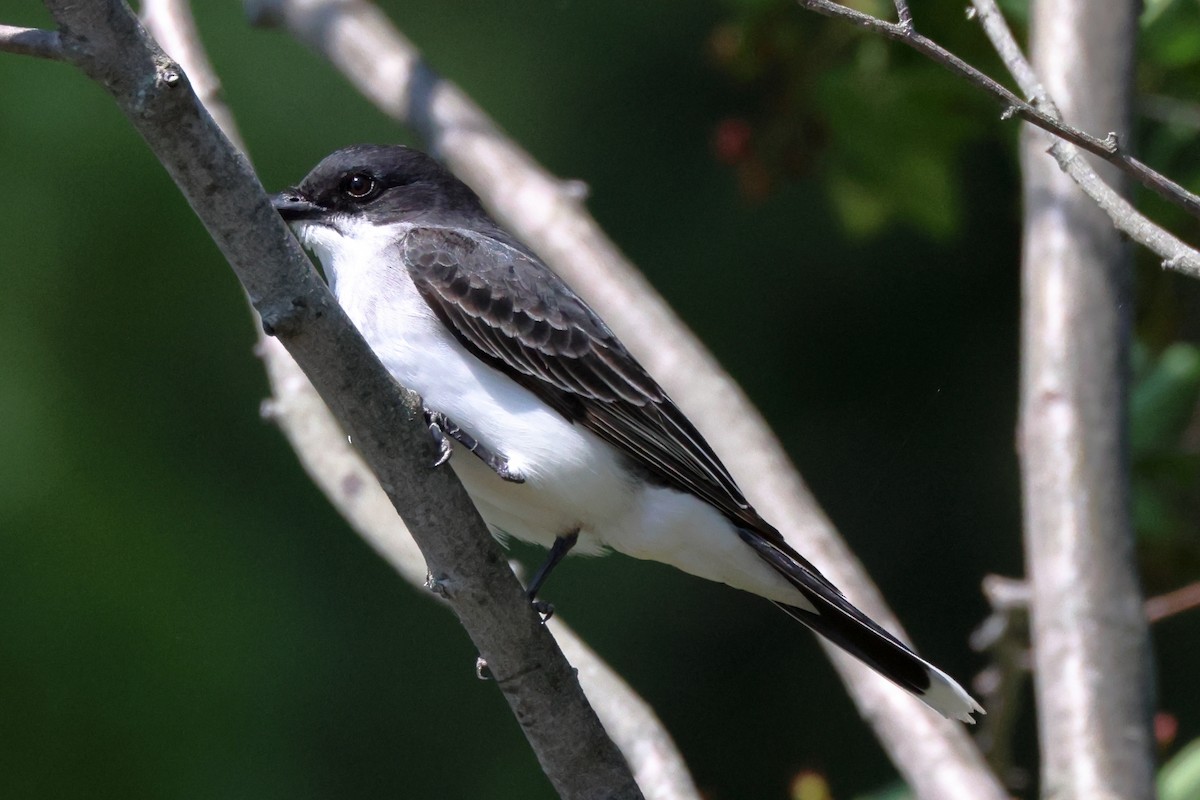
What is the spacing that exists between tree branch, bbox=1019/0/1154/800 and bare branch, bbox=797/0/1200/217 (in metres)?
1.43

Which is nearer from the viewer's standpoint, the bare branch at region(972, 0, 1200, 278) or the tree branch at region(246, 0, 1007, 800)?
the bare branch at region(972, 0, 1200, 278)

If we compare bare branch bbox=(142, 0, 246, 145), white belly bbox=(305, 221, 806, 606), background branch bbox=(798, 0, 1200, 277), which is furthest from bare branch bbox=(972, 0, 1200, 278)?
bare branch bbox=(142, 0, 246, 145)

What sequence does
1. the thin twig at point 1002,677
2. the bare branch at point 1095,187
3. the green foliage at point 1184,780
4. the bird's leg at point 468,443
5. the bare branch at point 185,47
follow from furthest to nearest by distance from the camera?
the bare branch at point 185,47, the thin twig at point 1002,677, the green foliage at point 1184,780, the bird's leg at point 468,443, the bare branch at point 1095,187

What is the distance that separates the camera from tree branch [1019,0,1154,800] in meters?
3.20

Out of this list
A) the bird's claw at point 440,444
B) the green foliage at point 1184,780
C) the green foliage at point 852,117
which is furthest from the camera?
the green foliage at point 852,117

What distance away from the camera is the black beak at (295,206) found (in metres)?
3.45

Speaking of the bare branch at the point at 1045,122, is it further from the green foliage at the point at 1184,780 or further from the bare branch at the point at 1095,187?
the green foliage at the point at 1184,780

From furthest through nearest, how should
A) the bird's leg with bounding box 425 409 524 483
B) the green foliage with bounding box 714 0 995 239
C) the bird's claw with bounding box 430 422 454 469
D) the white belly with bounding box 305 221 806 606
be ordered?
the green foliage with bounding box 714 0 995 239
the white belly with bounding box 305 221 806 606
the bird's leg with bounding box 425 409 524 483
the bird's claw with bounding box 430 422 454 469

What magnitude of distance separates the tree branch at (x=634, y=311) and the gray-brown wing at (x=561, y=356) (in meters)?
0.44

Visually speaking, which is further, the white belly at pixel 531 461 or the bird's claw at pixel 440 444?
the white belly at pixel 531 461

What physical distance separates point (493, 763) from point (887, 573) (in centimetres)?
177

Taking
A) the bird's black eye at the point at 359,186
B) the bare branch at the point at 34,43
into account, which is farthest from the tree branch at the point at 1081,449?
the bare branch at the point at 34,43

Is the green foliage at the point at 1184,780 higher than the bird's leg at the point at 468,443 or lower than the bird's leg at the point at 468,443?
lower

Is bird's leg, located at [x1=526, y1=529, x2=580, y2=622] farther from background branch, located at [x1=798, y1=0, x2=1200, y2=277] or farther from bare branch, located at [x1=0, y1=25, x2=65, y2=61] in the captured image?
bare branch, located at [x1=0, y1=25, x2=65, y2=61]
